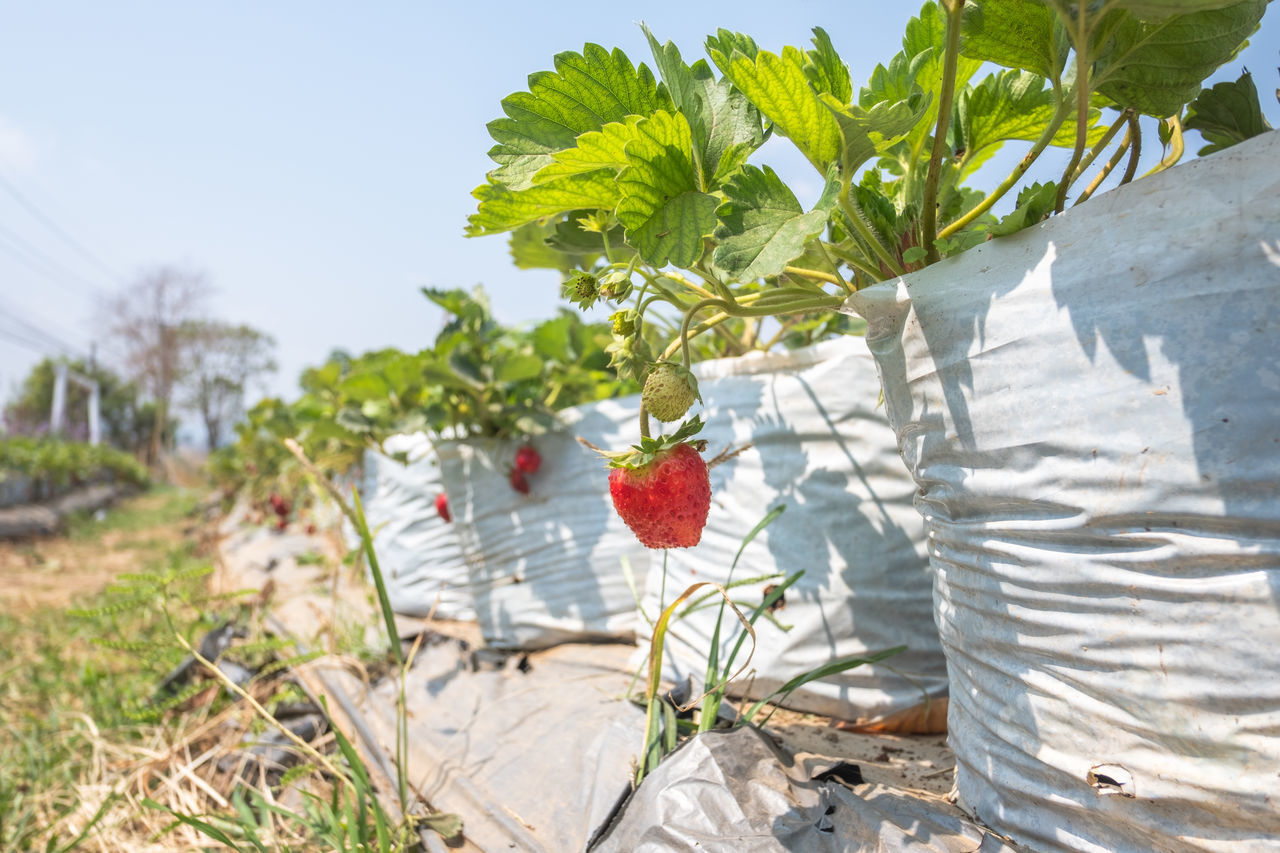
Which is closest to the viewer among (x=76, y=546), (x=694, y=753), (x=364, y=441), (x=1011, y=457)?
(x=1011, y=457)

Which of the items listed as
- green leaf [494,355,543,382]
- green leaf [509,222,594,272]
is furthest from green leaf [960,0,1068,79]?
green leaf [494,355,543,382]

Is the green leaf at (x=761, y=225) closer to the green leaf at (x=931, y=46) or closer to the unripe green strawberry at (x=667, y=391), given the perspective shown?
the unripe green strawberry at (x=667, y=391)

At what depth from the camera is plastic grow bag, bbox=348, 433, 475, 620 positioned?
2020 mm

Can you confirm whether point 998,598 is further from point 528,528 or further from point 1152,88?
point 528,528

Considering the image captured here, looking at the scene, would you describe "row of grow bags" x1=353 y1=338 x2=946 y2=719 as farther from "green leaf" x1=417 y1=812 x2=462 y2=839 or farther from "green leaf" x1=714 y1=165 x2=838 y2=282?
"green leaf" x1=714 y1=165 x2=838 y2=282

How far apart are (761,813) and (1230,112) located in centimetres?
74

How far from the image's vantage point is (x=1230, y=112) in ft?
1.97

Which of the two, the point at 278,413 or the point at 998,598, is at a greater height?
the point at 278,413

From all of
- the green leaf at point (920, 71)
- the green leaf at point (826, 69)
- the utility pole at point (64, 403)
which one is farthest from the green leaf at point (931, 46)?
the utility pole at point (64, 403)

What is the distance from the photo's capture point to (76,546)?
6203 millimetres

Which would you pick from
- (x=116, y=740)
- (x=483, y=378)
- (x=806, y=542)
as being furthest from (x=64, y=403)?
(x=806, y=542)

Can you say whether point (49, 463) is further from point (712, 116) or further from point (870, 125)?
point (870, 125)

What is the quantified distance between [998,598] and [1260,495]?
0.65 ft

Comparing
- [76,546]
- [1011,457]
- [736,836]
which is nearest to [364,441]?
[736,836]
